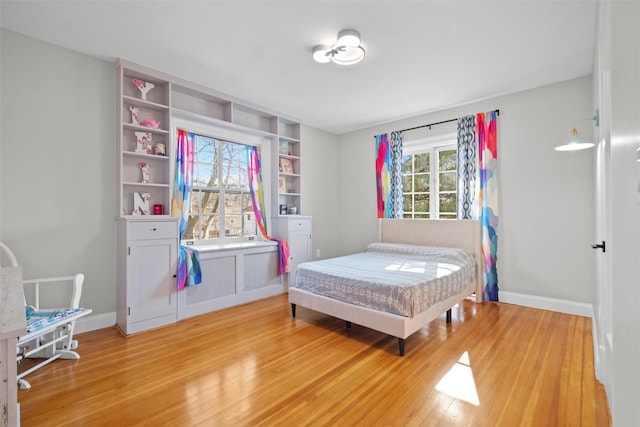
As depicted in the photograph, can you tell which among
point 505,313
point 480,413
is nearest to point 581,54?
point 505,313

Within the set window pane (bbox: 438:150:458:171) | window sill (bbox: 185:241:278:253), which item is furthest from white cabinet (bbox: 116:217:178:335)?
window pane (bbox: 438:150:458:171)

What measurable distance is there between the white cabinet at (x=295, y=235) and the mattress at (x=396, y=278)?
106 cm

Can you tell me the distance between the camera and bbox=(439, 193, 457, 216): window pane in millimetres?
4350

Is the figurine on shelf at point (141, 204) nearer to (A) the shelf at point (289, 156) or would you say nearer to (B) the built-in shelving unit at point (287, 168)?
(B) the built-in shelving unit at point (287, 168)

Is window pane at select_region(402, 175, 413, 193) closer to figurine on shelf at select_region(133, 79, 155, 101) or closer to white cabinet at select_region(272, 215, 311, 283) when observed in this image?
white cabinet at select_region(272, 215, 311, 283)

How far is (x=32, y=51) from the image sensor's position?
2.66 meters

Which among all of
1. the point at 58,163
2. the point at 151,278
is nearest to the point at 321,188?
the point at 151,278

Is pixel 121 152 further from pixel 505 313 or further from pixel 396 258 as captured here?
pixel 505 313

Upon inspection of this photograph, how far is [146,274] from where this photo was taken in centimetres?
304

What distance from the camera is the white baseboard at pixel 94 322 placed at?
2.90 m

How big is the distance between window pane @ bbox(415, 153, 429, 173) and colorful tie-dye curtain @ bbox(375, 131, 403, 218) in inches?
10.5

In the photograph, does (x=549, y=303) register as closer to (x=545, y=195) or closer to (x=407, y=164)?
(x=545, y=195)

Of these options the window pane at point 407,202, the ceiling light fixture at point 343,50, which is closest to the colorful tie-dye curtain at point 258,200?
the ceiling light fixture at point 343,50

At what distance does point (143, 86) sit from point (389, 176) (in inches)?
143
